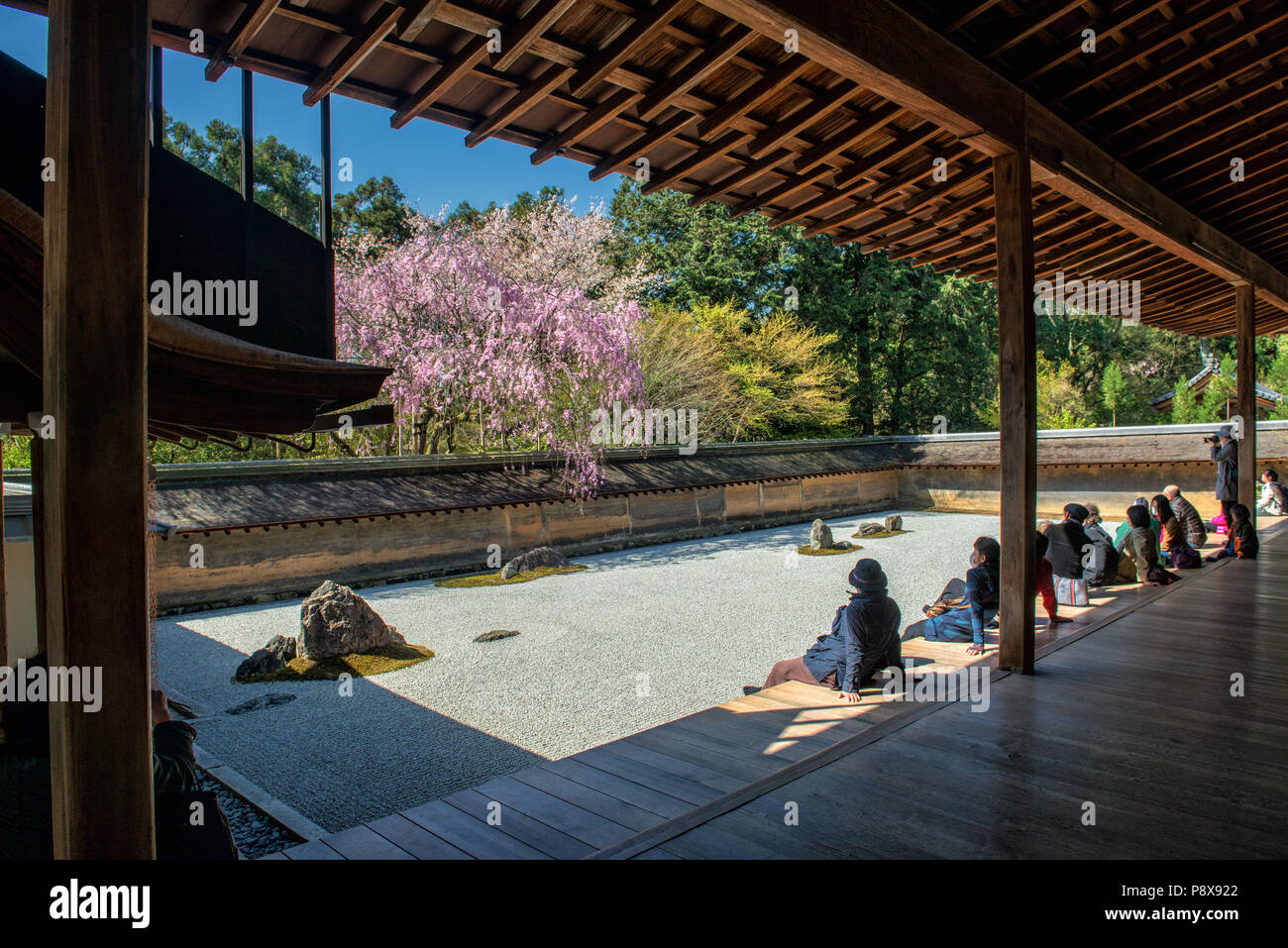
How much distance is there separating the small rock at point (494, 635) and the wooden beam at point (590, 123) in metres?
5.47

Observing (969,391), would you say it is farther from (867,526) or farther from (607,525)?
(607,525)

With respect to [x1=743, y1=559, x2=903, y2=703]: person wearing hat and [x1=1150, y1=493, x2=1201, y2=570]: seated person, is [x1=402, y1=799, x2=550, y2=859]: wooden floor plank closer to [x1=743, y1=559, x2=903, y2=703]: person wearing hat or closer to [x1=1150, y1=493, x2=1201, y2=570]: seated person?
[x1=743, y1=559, x2=903, y2=703]: person wearing hat

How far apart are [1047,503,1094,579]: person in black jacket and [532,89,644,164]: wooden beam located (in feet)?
16.5

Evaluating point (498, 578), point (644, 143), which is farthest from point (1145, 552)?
point (498, 578)

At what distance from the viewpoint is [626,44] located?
104 inches

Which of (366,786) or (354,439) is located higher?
(354,439)

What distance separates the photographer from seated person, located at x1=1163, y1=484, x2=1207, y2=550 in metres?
7.40

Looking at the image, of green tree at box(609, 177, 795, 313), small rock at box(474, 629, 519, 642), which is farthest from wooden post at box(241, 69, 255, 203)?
green tree at box(609, 177, 795, 313)

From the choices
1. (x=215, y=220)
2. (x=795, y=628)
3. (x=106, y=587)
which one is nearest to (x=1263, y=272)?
(x=795, y=628)

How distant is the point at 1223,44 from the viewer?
3426mm

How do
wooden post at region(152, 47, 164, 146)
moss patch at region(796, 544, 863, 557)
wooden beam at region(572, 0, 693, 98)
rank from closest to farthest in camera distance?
wooden beam at region(572, 0, 693, 98)
wooden post at region(152, 47, 164, 146)
moss patch at region(796, 544, 863, 557)

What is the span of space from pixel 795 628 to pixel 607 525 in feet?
19.6

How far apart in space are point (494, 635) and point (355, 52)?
6225mm
